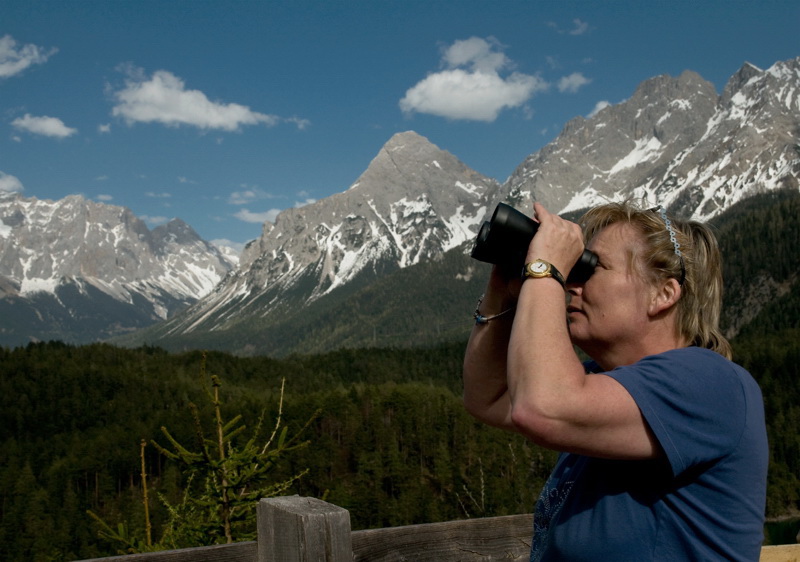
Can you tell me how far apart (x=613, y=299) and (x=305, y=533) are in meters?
1.59

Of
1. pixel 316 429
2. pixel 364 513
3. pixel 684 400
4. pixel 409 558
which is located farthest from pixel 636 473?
pixel 316 429

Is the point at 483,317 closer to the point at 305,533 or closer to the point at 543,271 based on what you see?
the point at 543,271

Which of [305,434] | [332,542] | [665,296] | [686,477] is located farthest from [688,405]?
[305,434]

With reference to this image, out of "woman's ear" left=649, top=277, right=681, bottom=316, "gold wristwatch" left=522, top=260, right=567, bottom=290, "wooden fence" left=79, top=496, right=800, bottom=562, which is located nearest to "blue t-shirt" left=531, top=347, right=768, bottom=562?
"woman's ear" left=649, top=277, right=681, bottom=316

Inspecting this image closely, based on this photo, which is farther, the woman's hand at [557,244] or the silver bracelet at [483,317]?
the silver bracelet at [483,317]

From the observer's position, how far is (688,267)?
304 centimetres

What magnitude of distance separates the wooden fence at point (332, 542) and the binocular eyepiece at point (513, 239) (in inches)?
50.6

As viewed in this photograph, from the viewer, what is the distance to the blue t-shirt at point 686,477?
2559 millimetres

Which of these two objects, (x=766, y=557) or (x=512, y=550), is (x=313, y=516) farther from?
(x=766, y=557)

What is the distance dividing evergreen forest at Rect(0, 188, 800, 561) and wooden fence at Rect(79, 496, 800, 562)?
60.3 m

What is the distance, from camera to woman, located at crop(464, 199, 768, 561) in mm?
2535

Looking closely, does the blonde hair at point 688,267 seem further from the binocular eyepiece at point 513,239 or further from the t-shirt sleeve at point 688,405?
the t-shirt sleeve at point 688,405

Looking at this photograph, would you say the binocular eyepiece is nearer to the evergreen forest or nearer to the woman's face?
the woman's face

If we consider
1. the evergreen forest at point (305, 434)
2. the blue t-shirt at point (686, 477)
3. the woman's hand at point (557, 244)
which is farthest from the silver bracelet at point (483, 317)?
the evergreen forest at point (305, 434)
